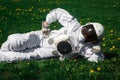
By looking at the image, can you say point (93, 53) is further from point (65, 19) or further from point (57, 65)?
point (65, 19)

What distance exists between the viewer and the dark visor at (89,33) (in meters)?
7.95

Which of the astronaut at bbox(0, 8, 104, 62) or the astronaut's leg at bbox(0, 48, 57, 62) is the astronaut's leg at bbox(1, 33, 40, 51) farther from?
the astronaut's leg at bbox(0, 48, 57, 62)

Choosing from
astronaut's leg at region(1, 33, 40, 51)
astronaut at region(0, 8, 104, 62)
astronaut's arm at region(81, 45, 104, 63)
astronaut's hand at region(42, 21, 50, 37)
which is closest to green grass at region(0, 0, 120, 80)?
astronaut's arm at region(81, 45, 104, 63)

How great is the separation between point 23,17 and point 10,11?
1.21 metres

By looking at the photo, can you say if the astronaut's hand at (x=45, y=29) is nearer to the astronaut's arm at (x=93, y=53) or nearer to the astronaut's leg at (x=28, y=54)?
the astronaut's leg at (x=28, y=54)

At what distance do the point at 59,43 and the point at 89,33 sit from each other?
79 cm

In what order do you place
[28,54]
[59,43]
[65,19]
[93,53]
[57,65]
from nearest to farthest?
1. [57,65]
2. [59,43]
3. [93,53]
4. [28,54]
5. [65,19]

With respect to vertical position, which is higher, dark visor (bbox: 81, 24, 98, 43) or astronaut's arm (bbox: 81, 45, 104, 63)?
dark visor (bbox: 81, 24, 98, 43)

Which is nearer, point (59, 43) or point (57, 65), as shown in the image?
point (57, 65)

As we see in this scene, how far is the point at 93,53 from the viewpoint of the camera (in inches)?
327

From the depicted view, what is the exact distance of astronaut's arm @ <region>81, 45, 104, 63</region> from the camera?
8188 millimetres

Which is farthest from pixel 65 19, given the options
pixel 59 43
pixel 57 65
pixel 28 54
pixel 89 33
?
pixel 57 65

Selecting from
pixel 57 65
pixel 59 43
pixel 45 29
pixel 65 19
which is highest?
pixel 65 19

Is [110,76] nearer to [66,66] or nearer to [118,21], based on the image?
[66,66]
